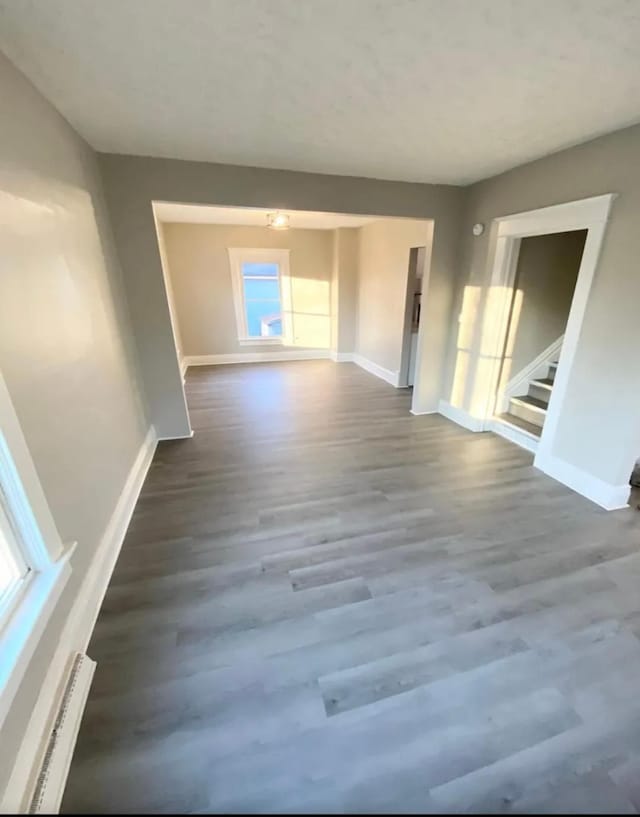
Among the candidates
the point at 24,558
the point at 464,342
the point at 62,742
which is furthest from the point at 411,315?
the point at 62,742

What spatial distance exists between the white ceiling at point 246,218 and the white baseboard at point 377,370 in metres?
2.21

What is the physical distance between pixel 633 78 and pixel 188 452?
368cm

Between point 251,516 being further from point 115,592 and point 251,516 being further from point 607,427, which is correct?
point 607,427

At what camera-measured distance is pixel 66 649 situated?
1.30 meters

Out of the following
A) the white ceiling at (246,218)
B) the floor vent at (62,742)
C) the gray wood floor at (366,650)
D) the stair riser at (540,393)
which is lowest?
the gray wood floor at (366,650)

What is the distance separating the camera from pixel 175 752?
1.10 metres

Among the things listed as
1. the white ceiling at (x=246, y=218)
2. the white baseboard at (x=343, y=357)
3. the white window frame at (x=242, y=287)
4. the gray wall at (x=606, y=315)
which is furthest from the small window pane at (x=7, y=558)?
the white baseboard at (x=343, y=357)

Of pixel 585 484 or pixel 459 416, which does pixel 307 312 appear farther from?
pixel 585 484

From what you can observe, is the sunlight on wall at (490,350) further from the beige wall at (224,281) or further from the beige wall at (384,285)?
the beige wall at (224,281)

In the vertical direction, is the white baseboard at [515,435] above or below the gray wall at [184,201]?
below

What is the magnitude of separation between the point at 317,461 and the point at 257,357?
422 centimetres

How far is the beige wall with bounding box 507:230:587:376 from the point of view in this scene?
336 centimetres

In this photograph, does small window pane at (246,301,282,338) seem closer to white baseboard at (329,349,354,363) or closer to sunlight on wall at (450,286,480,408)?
white baseboard at (329,349,354,363)

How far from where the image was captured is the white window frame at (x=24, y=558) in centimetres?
100
